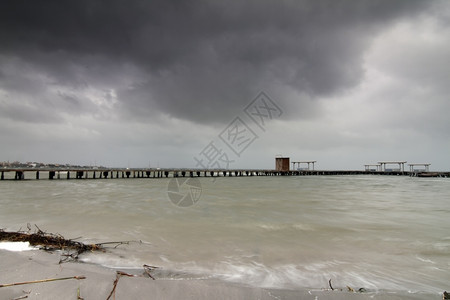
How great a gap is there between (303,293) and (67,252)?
13.7 feet

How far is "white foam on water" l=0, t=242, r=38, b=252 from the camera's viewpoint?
4.24 metres

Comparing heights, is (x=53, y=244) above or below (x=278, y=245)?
above

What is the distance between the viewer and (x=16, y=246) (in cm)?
437

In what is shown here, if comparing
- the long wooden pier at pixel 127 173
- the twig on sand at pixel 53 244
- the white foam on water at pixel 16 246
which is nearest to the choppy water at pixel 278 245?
the twig on sand at pixel 53 244

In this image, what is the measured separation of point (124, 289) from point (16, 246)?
3.25 metres

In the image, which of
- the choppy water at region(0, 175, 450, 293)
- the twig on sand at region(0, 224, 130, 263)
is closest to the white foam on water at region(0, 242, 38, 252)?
the twig on sand at region(0, 224, 130, 263)

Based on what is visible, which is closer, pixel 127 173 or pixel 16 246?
pixel 16 246

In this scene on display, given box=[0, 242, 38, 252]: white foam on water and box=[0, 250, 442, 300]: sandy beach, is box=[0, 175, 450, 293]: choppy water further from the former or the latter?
box=[0, 242, 38, 252]: white foam on water

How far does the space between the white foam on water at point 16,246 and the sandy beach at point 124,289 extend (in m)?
1.12

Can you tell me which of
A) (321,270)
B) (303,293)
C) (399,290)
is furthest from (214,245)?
(399,290)

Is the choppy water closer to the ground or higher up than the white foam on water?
closer to the ground

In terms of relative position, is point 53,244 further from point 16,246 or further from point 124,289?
point 124,289

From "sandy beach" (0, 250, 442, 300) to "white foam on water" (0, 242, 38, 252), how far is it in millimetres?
1115

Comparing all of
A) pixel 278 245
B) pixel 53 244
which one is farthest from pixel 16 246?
pixel 278 245
